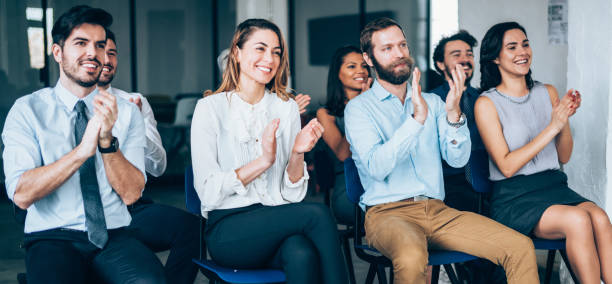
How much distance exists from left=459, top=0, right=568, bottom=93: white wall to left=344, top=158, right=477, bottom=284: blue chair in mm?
2868

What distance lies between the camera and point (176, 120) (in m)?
8.49

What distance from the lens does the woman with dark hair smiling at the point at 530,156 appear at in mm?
2611

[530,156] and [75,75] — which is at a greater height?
[75,75]

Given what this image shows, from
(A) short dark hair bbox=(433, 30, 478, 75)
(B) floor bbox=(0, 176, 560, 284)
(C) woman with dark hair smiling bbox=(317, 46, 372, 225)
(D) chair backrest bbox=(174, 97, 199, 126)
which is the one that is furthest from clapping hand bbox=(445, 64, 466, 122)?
(D) chair backrest bbox=(174, 97, 199, 126)

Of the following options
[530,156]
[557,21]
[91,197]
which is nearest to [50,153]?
[91,197]

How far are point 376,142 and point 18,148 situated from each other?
1.42 metres

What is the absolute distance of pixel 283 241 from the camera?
225cm

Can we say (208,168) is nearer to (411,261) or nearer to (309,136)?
(309,136)

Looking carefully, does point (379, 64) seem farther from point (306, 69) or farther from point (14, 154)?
point (306, 69)

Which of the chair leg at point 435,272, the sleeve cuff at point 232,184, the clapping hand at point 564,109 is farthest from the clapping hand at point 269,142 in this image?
the clapping hand at point 564,109

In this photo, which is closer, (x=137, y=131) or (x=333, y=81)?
(x=137, y=131)

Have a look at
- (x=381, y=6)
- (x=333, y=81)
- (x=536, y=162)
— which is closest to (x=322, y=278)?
(x=536, y=162)

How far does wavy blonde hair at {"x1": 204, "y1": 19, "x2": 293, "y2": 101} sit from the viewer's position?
8.57 ft

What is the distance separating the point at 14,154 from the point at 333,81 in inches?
84.5
